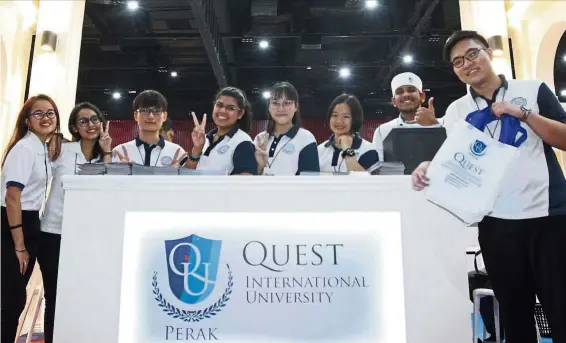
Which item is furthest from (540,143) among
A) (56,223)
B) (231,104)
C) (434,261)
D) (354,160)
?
(56,223)

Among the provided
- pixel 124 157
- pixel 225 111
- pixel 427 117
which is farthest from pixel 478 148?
pixel 124 157

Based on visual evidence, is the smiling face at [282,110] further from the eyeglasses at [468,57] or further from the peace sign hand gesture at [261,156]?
the eyeglasses at [468,57]

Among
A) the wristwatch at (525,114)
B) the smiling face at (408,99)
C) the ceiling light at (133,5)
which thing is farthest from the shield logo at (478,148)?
the ceiling light at (133,5)

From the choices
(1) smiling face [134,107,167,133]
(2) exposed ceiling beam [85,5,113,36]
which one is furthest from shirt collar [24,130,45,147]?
(2) exposed ceiling beam [85,5,113,36]

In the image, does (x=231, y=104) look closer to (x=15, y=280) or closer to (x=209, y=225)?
(x=209, y=225)

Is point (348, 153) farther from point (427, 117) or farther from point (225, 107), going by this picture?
point (225, 107)

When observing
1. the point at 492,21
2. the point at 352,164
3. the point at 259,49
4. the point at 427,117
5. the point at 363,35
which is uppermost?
the point at 259,49

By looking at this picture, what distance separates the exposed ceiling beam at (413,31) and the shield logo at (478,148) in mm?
4129

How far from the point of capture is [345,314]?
1742 mm

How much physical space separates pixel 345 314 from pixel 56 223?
1.38 meters

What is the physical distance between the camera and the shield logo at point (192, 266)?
1.74 m

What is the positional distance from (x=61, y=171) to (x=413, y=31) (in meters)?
4.97

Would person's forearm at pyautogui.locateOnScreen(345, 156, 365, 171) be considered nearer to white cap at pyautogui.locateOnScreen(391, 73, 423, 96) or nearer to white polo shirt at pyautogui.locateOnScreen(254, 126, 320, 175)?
white polo shirt at pyautogui.locateOnScreen(254, 126, 320, 175)

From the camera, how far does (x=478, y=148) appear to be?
Answer: 150cm
